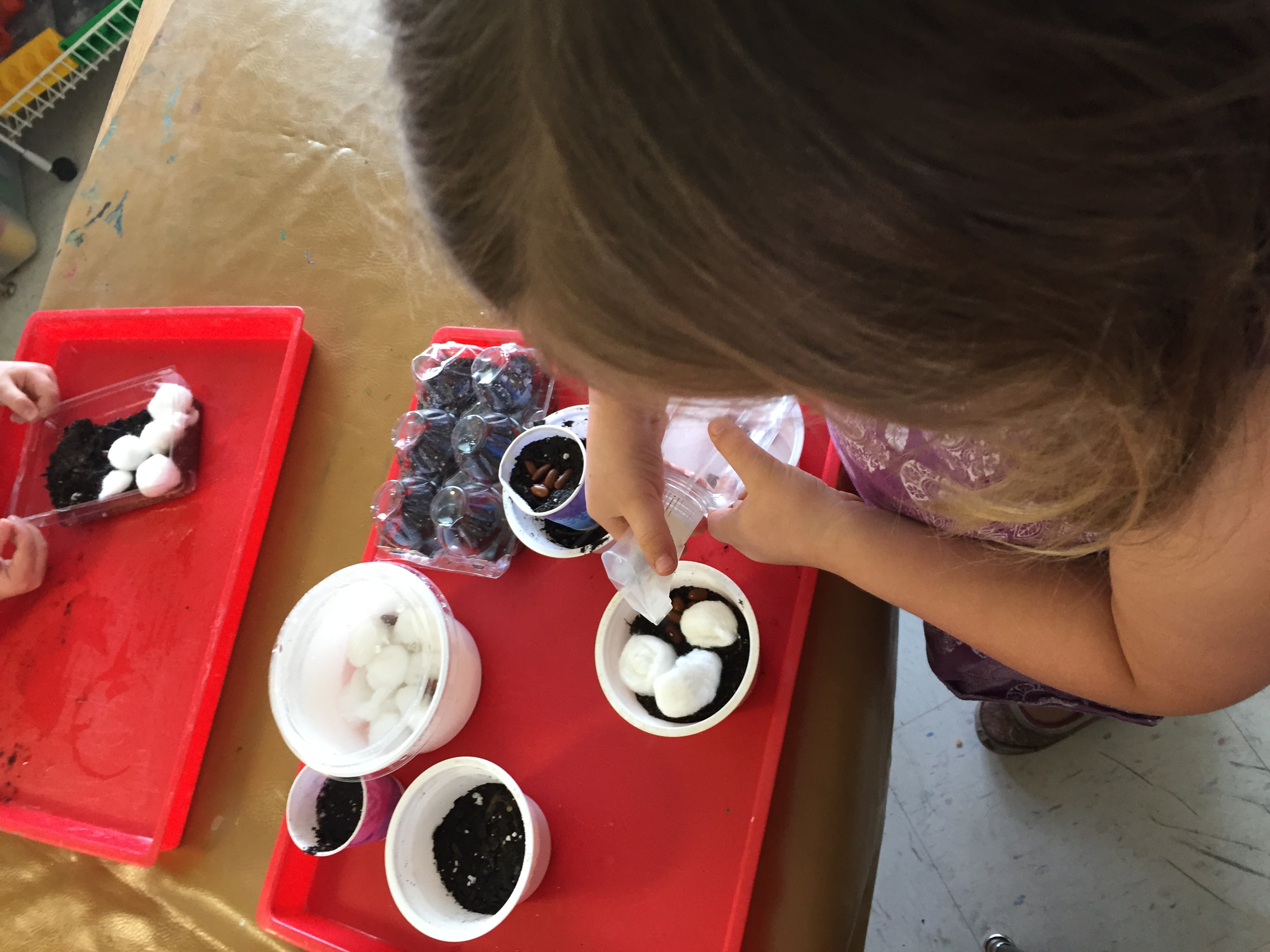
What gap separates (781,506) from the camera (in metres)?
0.58

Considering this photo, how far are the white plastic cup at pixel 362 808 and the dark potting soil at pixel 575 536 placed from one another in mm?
247

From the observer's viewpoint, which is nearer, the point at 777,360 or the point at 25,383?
the point at 777,360

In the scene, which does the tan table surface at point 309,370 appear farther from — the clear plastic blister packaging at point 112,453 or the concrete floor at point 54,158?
the concrete floor at point 54,158

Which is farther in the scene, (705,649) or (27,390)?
(27,390)

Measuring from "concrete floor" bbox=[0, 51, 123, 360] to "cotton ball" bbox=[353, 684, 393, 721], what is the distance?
1598 mm

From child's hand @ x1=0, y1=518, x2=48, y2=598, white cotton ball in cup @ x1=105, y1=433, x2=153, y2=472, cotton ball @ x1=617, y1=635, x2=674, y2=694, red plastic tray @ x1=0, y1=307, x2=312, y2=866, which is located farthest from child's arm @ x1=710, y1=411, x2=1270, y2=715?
child's hand @ x1=0, y1=518, x2=48, y2=598

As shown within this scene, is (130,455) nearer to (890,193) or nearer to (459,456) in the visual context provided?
(459,456)

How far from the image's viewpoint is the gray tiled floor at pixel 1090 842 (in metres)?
0.87

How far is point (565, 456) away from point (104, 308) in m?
0.65

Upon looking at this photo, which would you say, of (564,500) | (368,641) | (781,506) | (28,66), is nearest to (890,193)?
(781,506)

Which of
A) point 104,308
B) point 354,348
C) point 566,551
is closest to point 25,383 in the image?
point 104,308

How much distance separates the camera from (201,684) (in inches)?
28.7

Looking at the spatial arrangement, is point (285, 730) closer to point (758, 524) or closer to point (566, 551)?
point (566, 551)

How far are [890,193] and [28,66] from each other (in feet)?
6.20
